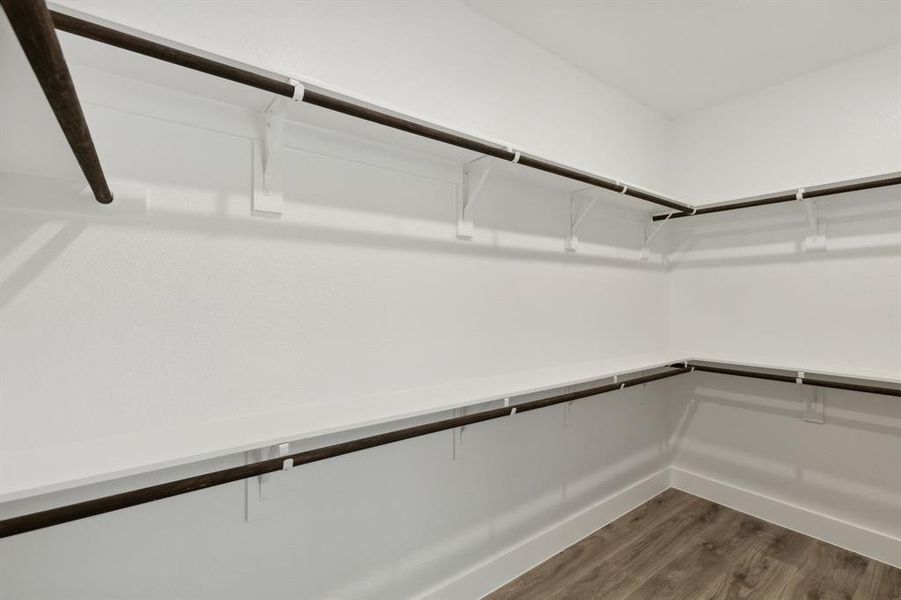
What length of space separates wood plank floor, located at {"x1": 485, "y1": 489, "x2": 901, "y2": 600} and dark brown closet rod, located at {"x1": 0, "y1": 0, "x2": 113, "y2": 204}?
201 cm

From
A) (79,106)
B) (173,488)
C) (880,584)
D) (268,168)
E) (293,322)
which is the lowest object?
(880,584)

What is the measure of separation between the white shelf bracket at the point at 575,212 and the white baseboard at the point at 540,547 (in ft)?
4.48

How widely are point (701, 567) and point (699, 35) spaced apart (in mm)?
2412

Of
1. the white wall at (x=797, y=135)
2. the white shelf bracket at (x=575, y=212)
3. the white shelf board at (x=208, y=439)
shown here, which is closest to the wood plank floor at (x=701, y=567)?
the white shelf board at (x=208, y=439)

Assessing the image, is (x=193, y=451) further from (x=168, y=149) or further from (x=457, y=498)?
(x=457, y=498)

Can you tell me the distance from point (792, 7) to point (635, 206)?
0.99 m

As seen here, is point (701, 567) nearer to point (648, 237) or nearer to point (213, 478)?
point (648, 237)

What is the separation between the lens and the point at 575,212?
2.16m

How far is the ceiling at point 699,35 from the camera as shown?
177cm

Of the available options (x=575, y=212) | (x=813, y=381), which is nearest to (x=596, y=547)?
(x=813, y=381)

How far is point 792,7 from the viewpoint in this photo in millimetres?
1770

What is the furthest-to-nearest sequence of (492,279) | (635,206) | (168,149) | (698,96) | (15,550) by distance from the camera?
(698,96) < (635,206) < (492,279) < (168,149) < (15,550)

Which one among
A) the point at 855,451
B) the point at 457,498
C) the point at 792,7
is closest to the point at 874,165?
the point at 792,7

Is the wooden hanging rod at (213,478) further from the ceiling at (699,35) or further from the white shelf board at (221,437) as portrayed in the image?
the ceiling at (699,35)
